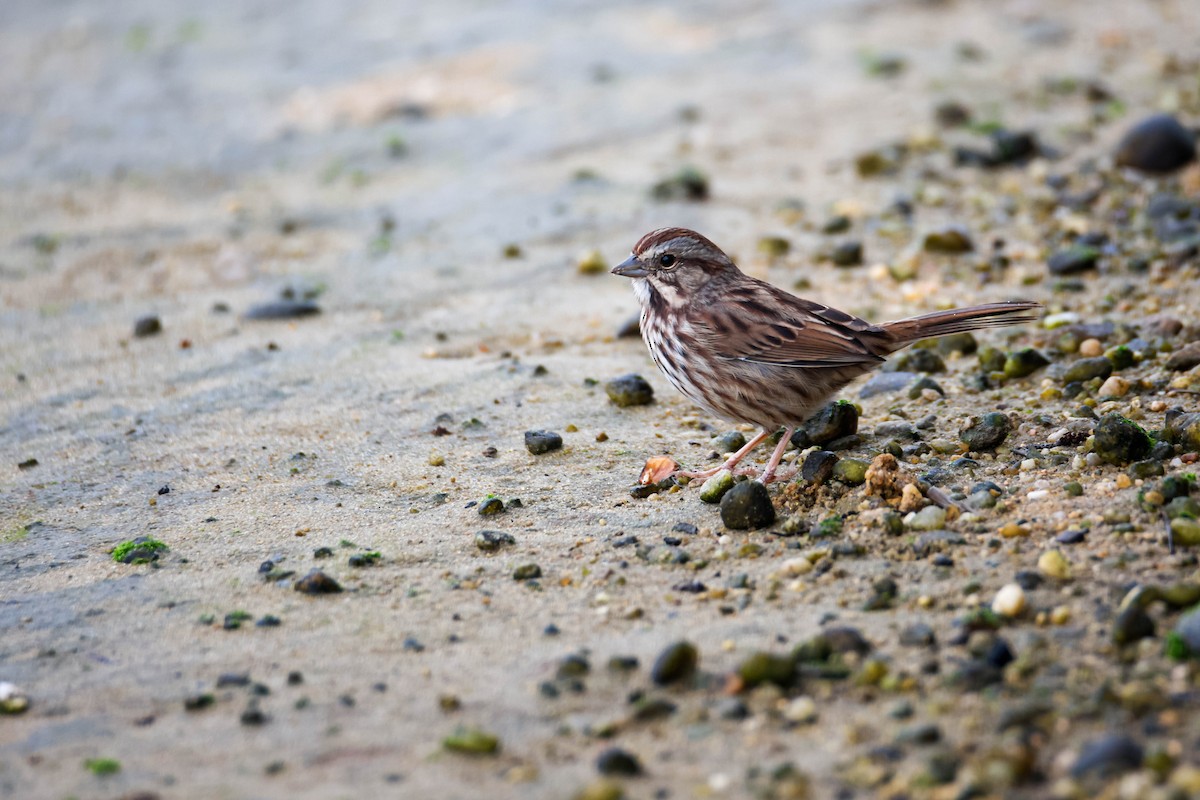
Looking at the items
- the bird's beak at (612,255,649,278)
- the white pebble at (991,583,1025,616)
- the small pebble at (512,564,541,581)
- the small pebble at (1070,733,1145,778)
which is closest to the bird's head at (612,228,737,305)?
the bird's beak at (612,255,649,278)

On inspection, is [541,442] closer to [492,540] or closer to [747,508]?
[492,540]

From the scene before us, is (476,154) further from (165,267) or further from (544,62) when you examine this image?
(165,267)

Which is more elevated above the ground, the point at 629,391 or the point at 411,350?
the point at 411,350

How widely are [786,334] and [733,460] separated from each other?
23.3 inches

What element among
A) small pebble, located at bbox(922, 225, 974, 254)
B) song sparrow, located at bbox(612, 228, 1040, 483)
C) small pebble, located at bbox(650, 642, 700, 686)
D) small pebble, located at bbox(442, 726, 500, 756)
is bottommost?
small pebble, located at bbox(442, 726, 500, 756)

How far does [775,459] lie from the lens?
203 inches

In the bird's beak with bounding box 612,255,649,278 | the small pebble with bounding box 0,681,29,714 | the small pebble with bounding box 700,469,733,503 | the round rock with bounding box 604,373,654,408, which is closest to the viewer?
the small pebble with bounding box 0,681,29,714

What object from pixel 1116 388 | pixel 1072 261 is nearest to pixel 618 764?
pixel 1116 388

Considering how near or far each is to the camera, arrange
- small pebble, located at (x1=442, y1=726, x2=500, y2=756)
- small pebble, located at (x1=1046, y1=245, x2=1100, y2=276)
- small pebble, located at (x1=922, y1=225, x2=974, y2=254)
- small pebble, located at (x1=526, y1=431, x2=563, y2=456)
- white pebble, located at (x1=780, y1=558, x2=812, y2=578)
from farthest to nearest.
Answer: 1. small pebble, located at (x1=922, y1=225, x2=974, y2=254)
2. small pebble, located at (x1=1046, y1=245, x2=1100, y2=276)
3. small pebble, located at (x1=526, y1=431, x2=563, y2=456)
4. white pebble, located at (x1=780, y1=558, x2=812, y2=578)
5. small pebble, located at (x1=442, y1=726, x2=500, y2=756)

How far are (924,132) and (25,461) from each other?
679cm

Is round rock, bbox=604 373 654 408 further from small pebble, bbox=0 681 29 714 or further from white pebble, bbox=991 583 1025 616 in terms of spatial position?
small pebble, bbox=0 681 29 714

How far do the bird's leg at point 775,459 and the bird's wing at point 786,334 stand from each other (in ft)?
1.11

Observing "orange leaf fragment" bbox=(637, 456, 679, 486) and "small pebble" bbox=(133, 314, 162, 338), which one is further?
"small pebble" bbox=(133, 314, 162, 338)

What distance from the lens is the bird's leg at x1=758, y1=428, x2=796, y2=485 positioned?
16.6 ft
